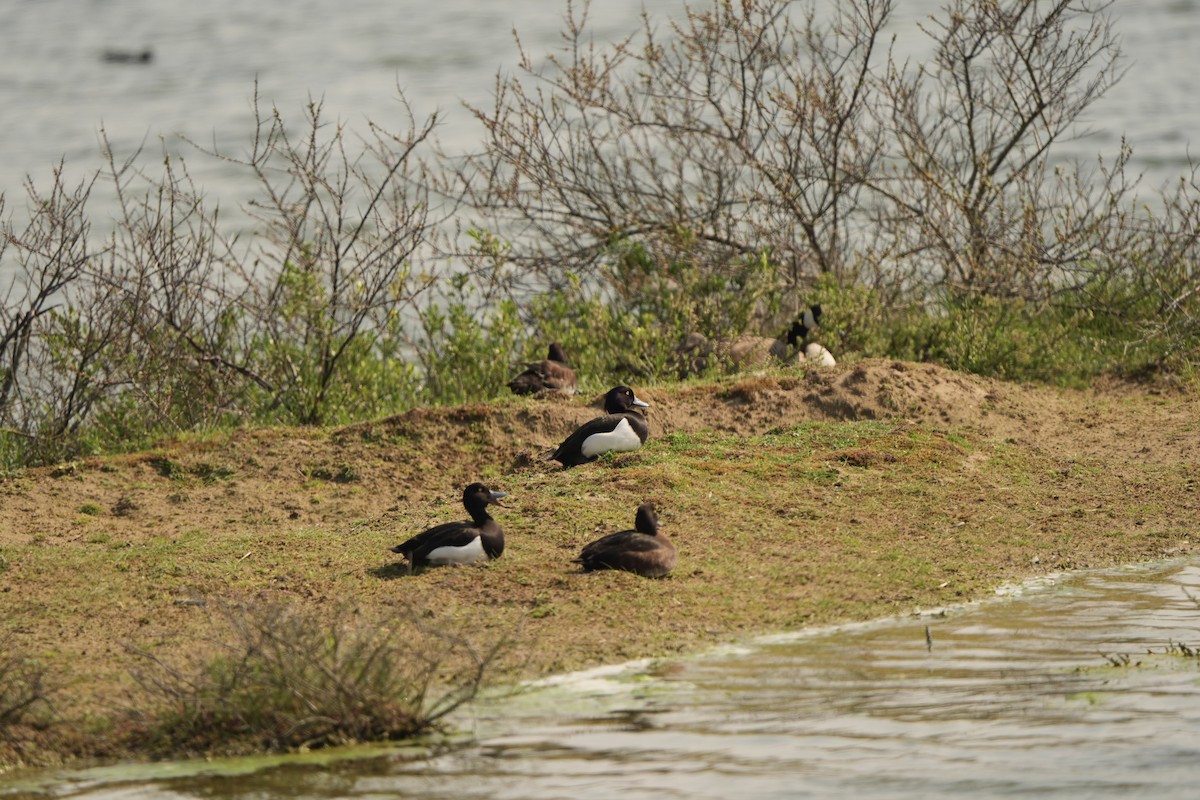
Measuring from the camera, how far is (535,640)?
A: 7887 millimetres

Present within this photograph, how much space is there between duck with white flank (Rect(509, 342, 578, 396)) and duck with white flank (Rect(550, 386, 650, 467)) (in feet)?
5.12

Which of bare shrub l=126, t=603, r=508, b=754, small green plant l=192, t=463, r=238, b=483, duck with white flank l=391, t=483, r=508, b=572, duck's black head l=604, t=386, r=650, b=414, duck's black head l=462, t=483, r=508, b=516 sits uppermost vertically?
duck's black head l=604, t=386, r=650, b=414

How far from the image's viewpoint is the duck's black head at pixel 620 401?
11961mm

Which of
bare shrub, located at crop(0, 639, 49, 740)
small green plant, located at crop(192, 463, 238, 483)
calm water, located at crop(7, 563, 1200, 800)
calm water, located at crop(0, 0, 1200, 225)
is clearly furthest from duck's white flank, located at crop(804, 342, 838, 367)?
calm water, located at crop(0, 0, 1200, 225)

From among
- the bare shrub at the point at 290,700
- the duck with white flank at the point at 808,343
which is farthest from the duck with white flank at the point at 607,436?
the bare shrub at the point at 290,700

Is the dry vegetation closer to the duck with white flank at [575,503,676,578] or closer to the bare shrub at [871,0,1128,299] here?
the duck with white flank at [575,503,676,578]

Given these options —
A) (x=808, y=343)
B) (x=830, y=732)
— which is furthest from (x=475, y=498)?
(x=808, y=343)

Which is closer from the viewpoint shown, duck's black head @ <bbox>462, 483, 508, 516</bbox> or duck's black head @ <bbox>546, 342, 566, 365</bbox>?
duck's black head @ <bbox>462, 483, 508, 516</bbox>

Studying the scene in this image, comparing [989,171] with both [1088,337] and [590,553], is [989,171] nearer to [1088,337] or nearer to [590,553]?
[1088,337]

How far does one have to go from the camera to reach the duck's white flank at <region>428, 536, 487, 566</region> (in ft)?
30.3

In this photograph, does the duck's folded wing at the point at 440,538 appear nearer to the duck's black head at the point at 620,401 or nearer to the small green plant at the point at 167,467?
the duck's black head at the point at 620,401

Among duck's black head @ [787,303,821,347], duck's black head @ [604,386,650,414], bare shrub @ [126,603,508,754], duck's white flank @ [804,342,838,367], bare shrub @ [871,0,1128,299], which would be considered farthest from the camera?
bare shrub @ [871,0,1128,299]

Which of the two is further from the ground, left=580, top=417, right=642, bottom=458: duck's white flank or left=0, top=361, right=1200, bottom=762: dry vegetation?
left=580, top=417, right=642, bottom=458: duck's white flank

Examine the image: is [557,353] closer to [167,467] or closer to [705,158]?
[705,158]
